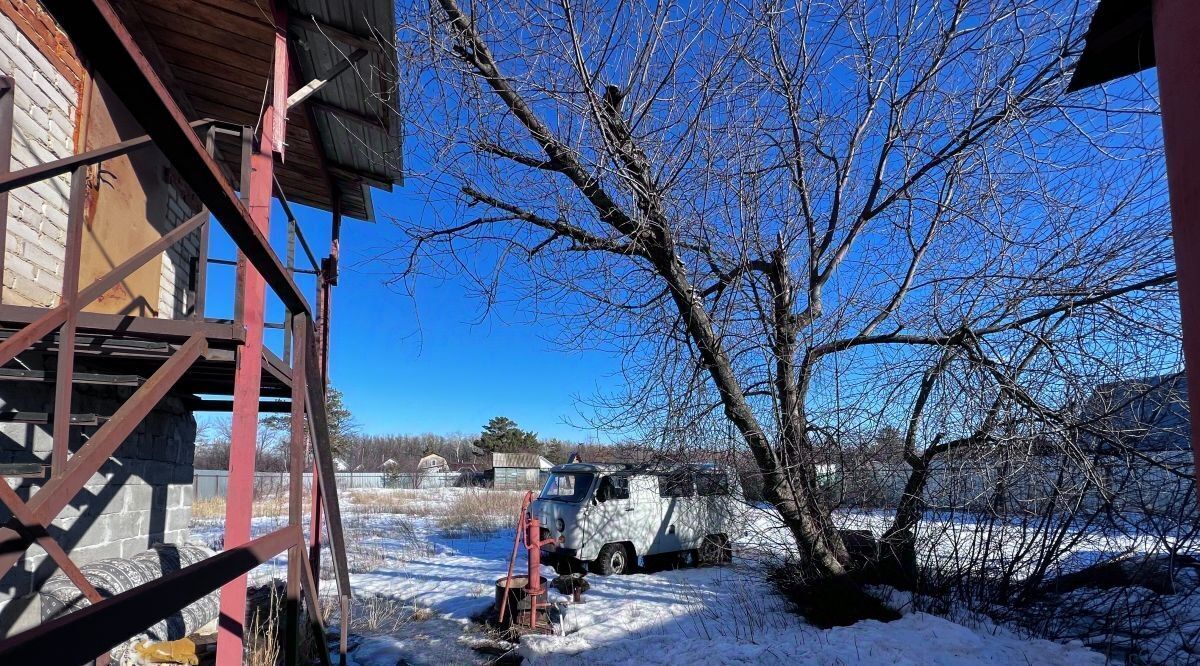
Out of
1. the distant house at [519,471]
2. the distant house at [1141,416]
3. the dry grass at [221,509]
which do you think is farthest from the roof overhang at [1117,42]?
the distant house at [519,471]

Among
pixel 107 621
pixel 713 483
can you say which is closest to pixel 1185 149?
pixel 107 621

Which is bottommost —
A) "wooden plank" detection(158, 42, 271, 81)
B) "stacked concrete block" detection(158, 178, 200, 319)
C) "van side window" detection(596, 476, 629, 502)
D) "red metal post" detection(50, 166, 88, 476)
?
"van side window" detection(596, 476, 629, 502)

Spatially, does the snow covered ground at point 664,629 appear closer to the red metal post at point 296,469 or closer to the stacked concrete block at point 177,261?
the red metal post at point 296,469

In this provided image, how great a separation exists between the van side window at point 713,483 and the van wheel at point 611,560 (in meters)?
3.63

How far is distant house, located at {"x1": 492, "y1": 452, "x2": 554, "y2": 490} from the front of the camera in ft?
125

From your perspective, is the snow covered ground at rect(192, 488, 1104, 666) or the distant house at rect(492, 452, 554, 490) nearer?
the snow covered ground at rect(192, 488, 1104, 666)

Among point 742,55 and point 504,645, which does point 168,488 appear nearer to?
point 504,645

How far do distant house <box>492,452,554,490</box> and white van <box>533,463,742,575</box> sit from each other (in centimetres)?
2499

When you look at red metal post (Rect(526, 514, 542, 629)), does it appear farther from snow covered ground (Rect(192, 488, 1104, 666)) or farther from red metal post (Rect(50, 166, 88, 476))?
red metal post (Rect(50, 166, 88, 476))

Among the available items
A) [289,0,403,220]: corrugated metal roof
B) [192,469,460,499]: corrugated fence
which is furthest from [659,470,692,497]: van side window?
[192,469,460,499]: corrugated fence

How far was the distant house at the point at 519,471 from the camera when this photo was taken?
38.2 m

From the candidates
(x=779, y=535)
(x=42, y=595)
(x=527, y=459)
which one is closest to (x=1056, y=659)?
(x=779, y=535)

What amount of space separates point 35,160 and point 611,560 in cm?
862

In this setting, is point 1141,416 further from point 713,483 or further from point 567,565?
point 567,565
